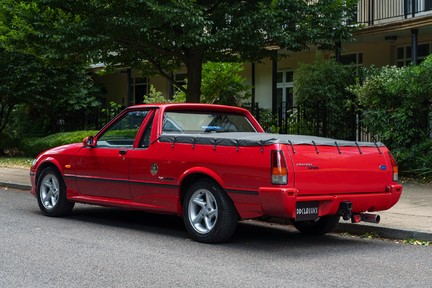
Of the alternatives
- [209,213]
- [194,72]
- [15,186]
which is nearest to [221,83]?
[194,72]

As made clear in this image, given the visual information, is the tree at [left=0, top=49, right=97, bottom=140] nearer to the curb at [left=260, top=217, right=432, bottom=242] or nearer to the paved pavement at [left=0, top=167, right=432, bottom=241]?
the paved pavement at [left=0, top=167, right=432, bottom=241]

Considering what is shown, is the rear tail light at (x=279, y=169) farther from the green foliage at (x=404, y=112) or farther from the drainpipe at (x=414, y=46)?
the drainpipe at (x=414, y=46)

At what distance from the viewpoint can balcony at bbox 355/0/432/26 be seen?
62.2 feet

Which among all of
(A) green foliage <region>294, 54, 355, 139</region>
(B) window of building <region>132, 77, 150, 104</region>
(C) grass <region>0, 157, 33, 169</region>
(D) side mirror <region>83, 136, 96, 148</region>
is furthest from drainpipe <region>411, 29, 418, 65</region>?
(B) window of building <region>132, 77, 150, 104</region>

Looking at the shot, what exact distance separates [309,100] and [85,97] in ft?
37.3

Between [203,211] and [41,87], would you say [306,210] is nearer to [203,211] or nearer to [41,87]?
[203,211]

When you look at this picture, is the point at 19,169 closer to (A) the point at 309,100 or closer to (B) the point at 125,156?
(A) the point at 309,100

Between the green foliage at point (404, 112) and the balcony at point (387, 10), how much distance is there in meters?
4.27

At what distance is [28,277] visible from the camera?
20.3ft

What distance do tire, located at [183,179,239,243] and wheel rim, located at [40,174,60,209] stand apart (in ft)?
9.47

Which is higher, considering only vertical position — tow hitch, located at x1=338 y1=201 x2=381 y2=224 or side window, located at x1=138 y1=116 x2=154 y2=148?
side window, located at x1=138 y1=116 x2=154 y2=148

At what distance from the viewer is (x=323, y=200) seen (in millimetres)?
7574

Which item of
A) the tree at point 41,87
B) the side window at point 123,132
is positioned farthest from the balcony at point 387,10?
the side window at point 123,132

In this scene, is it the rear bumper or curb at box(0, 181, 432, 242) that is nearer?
the rear bumper
